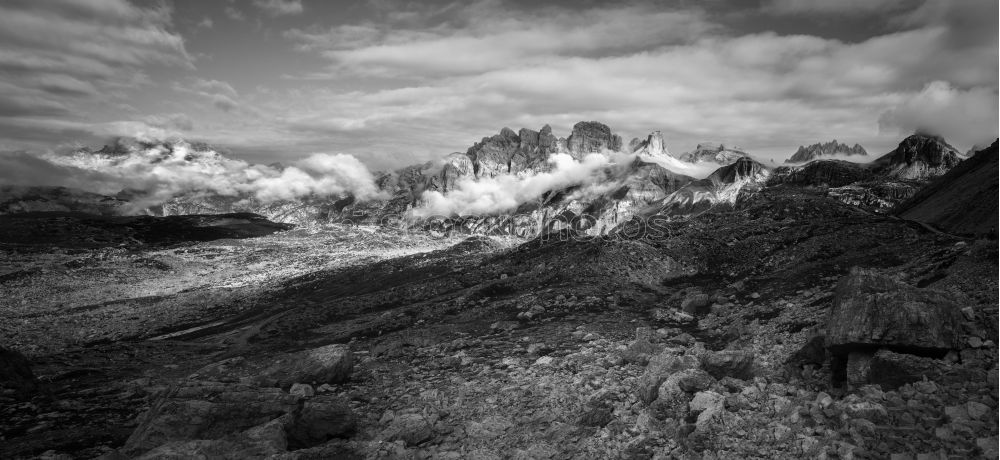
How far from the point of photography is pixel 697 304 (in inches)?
1193

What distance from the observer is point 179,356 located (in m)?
39.0

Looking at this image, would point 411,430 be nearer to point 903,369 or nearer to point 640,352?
point 640,352

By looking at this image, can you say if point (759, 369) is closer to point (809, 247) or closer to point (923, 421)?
point (923, 421)

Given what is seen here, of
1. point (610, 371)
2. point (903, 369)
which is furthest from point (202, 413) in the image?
point (903, 369)

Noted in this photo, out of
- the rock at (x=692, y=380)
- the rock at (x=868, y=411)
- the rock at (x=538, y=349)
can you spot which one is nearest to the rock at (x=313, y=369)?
the rock at (x=538, y=349)

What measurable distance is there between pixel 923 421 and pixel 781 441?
2.63m

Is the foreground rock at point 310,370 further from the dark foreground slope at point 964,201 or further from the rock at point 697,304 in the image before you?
the dark foreground slope at point 964,201

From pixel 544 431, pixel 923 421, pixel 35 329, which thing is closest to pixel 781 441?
pixel 923 421

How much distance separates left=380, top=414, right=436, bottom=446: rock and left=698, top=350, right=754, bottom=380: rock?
8.99m

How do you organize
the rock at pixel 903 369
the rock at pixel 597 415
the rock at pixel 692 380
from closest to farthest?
the rock at pixel 903 369 < the rock at pixel 692 380 < the rock at pixel 597 415

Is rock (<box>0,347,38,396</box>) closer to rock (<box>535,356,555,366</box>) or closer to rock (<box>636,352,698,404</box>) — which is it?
rock (<box>535,356,555,366</box>)

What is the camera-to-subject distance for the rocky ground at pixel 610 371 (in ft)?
35.8

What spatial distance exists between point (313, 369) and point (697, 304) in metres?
23.3

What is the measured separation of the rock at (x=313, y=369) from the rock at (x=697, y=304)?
68.3ft
